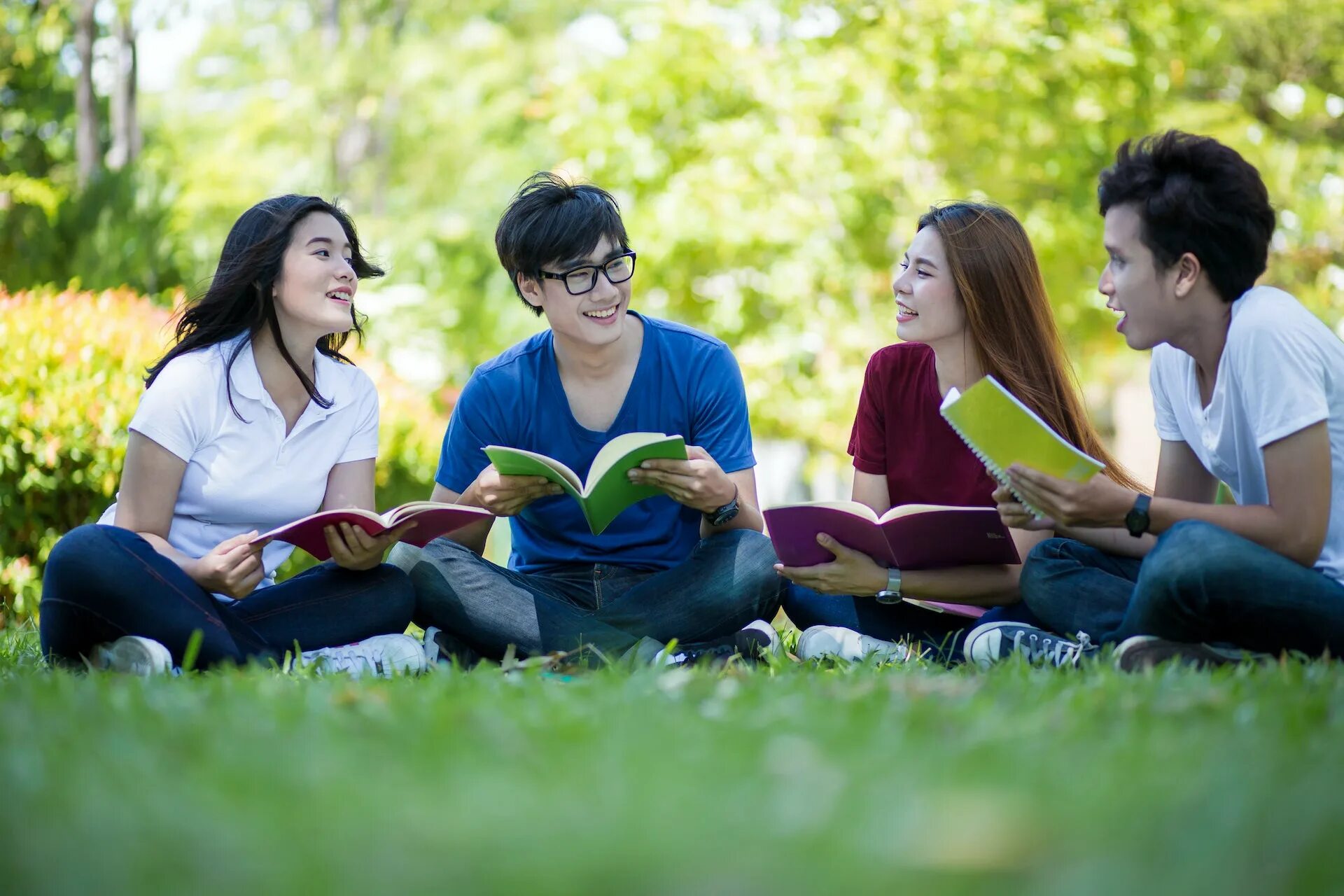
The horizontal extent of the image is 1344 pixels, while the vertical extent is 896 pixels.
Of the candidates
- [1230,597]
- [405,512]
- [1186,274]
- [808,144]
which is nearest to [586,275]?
[405,512]

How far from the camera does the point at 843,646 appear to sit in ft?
12.0

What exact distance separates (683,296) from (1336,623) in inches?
278

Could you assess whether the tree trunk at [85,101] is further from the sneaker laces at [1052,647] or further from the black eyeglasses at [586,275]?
the sneaker laces at [1052,647]

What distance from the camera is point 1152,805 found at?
157 centimetres

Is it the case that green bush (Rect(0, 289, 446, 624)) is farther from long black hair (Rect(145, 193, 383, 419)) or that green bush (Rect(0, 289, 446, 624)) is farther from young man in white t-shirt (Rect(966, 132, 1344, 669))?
young man in white t-shirt (Rect(966, 132, 1344, 669))

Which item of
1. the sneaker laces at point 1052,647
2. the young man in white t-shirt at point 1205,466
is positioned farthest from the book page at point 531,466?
the sneaker laces at point 1052,647

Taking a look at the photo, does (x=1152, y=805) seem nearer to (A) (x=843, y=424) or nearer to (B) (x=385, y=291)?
(A) (x=843, y=424)

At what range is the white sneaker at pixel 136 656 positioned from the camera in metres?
3.08

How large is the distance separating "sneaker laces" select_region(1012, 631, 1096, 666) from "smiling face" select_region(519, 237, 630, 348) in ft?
5.02

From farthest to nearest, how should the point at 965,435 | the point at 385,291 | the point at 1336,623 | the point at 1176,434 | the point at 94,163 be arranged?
1. the point at 385,291
2. the point at 94,163
3. the point at 1176,434
4. the point at 965,435
5. the point at 1336,623

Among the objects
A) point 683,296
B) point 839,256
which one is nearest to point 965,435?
point 839,256

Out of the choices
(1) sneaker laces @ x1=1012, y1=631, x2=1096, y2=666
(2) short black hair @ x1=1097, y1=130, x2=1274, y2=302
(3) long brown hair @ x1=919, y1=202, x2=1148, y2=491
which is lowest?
(1) sneaker laces @ x1=1012, y1=631, x2=1096, y2=666

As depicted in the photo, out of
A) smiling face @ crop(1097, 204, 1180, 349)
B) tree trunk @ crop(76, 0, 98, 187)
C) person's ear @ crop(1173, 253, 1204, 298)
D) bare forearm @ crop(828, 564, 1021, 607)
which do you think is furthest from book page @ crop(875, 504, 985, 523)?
tree trunk @ crop(76, 0, 98, 187)

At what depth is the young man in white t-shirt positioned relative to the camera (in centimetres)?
280
